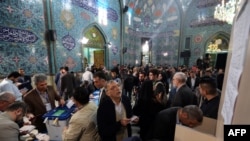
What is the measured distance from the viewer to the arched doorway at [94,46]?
8.15 m

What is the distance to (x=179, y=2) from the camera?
12477 mm

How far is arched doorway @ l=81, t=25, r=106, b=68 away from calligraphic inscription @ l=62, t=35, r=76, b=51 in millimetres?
627

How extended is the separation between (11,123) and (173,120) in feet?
5.49

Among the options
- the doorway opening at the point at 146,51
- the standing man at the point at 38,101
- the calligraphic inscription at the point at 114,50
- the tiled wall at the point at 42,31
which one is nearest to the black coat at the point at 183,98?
the standing man at the point at 38,101

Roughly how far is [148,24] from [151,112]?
1185 centimetres

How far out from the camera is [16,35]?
506 centimetres

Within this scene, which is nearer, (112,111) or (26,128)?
(112,111)

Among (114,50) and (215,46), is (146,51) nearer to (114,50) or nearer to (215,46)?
(114,50)

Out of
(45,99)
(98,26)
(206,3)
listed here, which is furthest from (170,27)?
(45,99)

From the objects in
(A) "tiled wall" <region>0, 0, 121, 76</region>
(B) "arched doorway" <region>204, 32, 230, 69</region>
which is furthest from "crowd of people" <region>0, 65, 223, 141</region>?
(B) "arched doorway" <region>204, 32, 230, 69</region>

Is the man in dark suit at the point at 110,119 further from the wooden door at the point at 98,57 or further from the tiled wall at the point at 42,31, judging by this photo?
the wooden door at the point at 98,57

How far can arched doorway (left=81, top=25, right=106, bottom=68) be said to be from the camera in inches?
321

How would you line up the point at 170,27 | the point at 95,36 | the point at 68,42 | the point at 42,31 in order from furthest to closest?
1. the point at 170,27
2. the point at 95,36
3. the point at 68,42
4. the point at 42,31

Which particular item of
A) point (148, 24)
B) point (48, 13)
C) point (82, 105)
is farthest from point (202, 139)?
point (148, 24)
